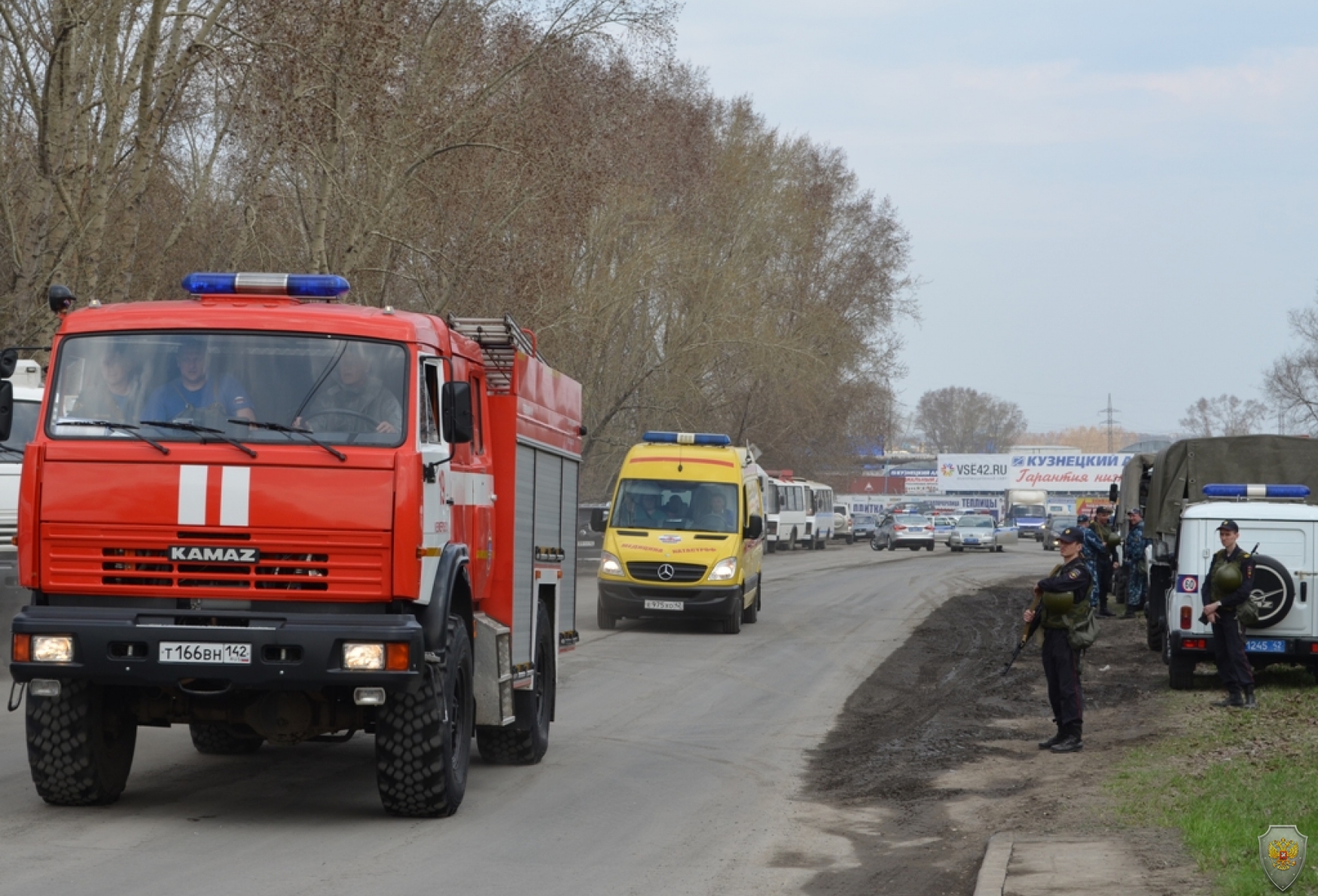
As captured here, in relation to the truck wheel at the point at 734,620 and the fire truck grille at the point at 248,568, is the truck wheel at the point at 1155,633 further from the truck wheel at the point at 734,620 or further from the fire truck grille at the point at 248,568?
the fire truck grille at the point at 248,568

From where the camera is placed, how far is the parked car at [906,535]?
64.4 m

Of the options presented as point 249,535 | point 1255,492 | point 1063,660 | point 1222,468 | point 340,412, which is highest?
point 1222,468

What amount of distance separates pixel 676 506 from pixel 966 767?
515 inches

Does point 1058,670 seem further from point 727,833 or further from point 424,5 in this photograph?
point 424,5

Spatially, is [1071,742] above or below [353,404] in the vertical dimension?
below

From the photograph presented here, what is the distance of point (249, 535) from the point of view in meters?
8.26

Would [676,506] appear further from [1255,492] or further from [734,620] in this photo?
[1255,492]

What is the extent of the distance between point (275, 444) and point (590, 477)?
139 ft

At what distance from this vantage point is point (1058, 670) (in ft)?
40.4

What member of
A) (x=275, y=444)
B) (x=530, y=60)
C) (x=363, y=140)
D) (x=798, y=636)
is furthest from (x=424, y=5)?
(x=275, y=444)

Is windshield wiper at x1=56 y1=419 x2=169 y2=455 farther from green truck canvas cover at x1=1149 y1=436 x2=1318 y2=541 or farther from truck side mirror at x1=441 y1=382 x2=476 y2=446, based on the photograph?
green truck canvas cover at x1=1149 y1=436 x2=1318 y2=541

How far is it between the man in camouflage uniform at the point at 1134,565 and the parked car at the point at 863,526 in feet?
167

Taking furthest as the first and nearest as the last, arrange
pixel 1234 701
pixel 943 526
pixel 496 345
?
1. pixel 943 526
2. pixel 1234 701
3. pixel 496 345

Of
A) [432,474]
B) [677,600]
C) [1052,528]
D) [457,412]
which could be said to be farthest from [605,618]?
[1052,528]
